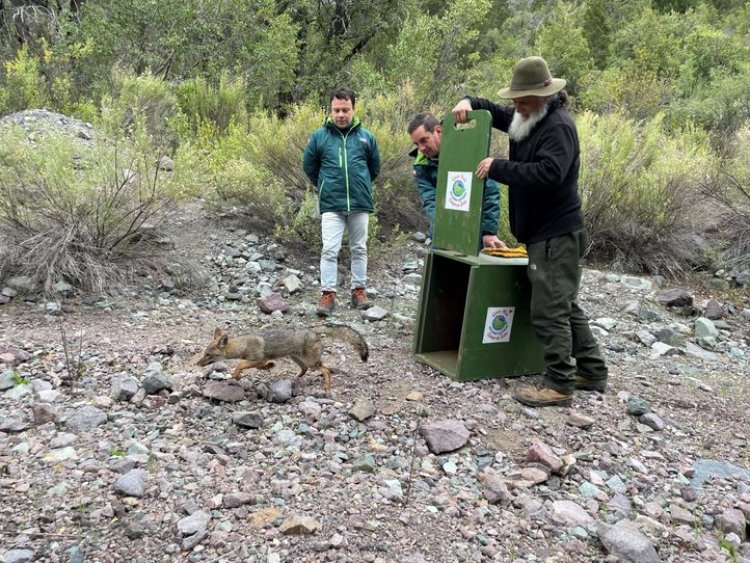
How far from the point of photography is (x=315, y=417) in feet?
10.8

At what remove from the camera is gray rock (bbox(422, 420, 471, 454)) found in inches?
122

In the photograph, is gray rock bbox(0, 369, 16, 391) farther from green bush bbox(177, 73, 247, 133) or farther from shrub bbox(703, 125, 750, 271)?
shrub bbox(703, 125, 750, 271)

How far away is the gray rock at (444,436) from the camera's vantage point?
3109mm

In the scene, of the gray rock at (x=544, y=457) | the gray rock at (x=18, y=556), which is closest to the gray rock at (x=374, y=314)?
the gray rock at (x=544, y=457)

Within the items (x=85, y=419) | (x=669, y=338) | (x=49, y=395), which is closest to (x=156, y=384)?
(x=85, y=419)

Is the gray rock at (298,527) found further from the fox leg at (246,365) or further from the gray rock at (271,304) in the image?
the gray rock at (271,304)

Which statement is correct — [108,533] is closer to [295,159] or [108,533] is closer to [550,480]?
[550,480]

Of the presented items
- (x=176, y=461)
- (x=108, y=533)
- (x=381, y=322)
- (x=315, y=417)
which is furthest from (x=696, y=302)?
(x=108, y=533)

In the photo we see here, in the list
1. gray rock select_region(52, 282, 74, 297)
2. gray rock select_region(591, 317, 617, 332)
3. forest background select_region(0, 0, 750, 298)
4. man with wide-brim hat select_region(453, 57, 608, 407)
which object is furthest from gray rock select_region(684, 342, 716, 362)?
gray rock select_region(52, 282, 74, 297)

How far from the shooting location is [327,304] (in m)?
5.45

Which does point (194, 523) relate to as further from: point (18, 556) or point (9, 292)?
point (9, 292)

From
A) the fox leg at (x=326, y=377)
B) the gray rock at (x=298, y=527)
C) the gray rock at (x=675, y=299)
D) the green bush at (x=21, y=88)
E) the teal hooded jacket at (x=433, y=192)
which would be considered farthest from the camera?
the green bush at (x=21, y=88)

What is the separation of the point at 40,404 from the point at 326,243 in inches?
113

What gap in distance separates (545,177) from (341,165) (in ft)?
7.90
